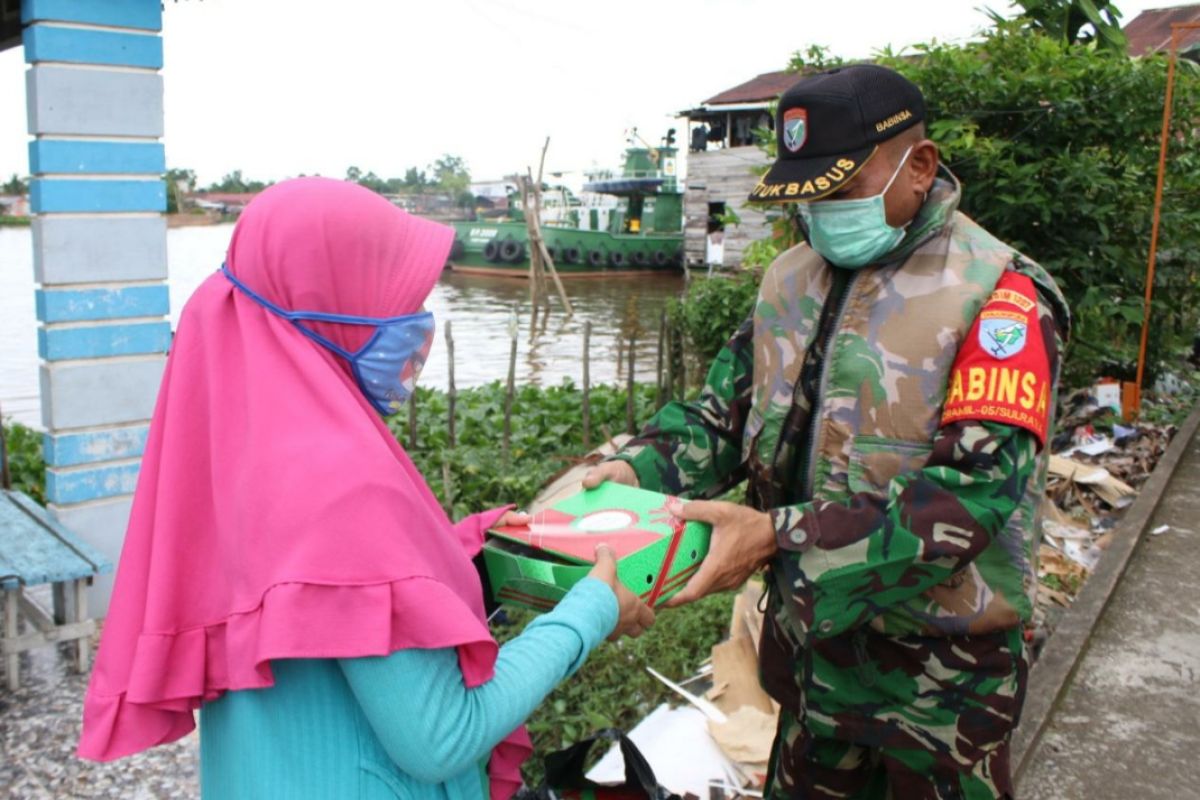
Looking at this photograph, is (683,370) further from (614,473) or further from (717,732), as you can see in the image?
(614,473)

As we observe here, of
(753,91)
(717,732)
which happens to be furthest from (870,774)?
(753,91)

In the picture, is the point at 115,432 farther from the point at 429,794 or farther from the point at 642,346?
the point at 642,346

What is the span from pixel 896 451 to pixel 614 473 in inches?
23.1

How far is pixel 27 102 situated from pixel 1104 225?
20.1 ft

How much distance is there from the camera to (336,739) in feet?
4.66

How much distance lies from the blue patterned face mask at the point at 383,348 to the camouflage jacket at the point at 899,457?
0.74 metres

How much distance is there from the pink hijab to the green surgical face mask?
0.80 metres

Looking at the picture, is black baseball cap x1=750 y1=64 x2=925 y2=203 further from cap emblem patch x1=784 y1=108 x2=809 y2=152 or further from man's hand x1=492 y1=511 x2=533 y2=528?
man's hand x1=492 y1=511 x2=533 y2=528

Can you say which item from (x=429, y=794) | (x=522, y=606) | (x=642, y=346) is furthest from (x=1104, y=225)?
(x=642, y=346)

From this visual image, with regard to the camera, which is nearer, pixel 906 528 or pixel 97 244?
pixel 906 528

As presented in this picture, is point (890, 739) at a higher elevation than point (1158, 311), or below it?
below

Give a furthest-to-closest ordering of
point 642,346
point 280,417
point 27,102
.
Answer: point 642,346
point 27,102
point 280,417

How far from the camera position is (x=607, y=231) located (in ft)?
125

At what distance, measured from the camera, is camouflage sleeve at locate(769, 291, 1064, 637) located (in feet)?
5.70
